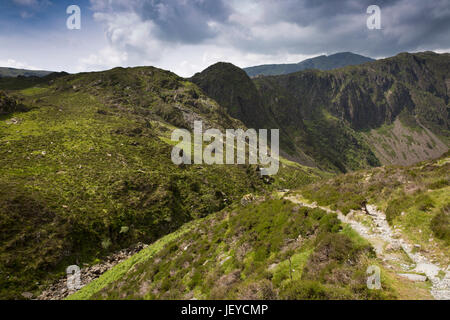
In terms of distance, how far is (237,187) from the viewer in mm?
74562

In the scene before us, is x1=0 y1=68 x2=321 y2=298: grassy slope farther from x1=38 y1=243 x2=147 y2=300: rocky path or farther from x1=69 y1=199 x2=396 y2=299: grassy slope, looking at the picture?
x1=69 y1=199 x2=396 y2=299: grassy slope

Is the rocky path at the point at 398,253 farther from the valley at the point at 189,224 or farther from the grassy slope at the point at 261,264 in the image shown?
the grassy slope at the point at 261,264

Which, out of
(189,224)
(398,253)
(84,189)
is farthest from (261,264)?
(84,189)

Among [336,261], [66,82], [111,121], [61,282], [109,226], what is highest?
Result: [66,82]

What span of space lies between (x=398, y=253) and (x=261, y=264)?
7375 mm

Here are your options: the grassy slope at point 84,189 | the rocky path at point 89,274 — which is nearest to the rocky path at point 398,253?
the rocky path at point 89,274

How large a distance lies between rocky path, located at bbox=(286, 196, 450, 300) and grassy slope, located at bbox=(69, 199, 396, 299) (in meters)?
0.79

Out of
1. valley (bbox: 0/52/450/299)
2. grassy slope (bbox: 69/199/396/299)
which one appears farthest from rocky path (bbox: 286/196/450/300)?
grassy slope (bbox: 69/199/396/299)

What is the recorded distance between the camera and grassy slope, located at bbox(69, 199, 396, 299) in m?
9.36

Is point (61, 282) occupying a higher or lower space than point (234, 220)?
lower

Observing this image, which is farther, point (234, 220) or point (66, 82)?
point (66, 82)
